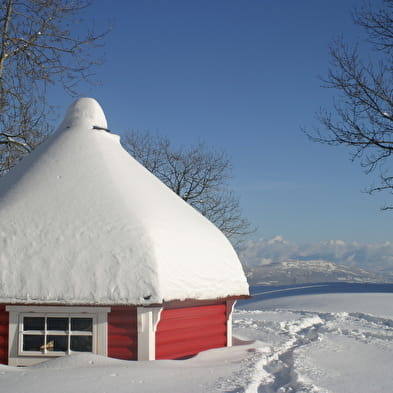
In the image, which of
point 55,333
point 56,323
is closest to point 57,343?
point 55,333

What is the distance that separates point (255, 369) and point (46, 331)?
3033 mm

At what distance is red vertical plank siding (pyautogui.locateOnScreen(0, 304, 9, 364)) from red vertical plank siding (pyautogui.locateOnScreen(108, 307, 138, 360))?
1.50 metres

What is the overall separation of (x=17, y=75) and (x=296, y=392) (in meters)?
9.77

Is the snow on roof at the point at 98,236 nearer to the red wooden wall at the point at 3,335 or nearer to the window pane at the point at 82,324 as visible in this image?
the red wooden wall at the point at 3,335

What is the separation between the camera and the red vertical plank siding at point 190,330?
7.41 meters

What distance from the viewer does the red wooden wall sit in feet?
22.9

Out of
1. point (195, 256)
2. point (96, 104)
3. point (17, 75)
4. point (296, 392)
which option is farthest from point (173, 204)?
point (17, 75)

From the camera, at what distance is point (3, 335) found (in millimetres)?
7012

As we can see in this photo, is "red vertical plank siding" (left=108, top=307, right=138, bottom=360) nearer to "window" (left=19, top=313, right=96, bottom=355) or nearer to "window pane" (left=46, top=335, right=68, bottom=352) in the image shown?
"window" (left=19, top=313, right=96, bottom=355)

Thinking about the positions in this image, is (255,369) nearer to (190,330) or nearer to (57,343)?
(190,330)

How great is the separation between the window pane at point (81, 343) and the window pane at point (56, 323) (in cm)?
21

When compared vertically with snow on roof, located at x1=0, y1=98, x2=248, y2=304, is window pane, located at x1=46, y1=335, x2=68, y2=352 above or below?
below

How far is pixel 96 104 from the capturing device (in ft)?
31.5

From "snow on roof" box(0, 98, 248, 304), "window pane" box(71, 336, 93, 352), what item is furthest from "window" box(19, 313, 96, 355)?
"snow on roof" box(0, 98, 248, 304)
